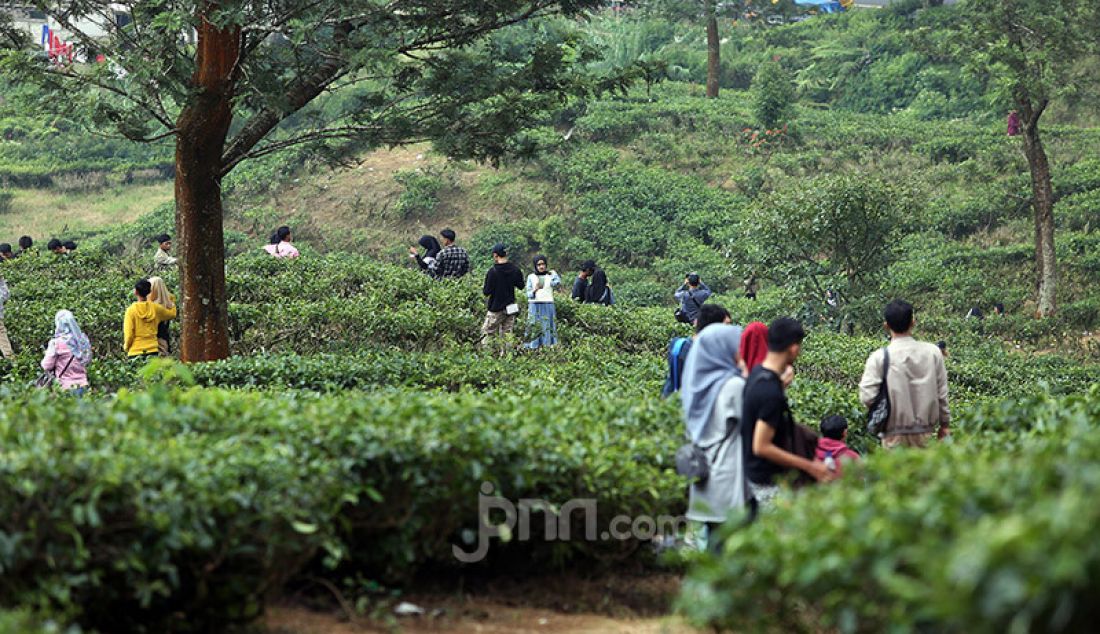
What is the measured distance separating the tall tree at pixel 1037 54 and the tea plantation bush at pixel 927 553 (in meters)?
18.2

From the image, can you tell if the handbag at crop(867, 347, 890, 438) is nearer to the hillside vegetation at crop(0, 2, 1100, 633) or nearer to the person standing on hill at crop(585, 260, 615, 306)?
the hillside vegetation at crop(0, 2, 1100, 633)

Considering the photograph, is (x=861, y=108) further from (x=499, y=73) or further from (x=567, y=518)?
(x=567, y=518)

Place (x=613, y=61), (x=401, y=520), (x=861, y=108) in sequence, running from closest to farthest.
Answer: (x=401, y=520)
(x=861, y=108)
(x=613, y=61)

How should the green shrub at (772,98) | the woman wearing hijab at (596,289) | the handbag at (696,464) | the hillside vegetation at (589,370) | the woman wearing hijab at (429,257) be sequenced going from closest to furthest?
the hillside vegetation at (589,370)
the handbag at (696,464)
the woman wearing hijab at (429,257)
the woman wearing hijab at (596,289)
the green shrub at (772,98)

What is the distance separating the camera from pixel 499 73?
1228 centimetres

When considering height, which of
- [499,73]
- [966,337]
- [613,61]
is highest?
[613,61]

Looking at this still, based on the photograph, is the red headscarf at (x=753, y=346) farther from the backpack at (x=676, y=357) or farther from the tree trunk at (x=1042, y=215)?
the tree trunk at (x=1042, y=215)

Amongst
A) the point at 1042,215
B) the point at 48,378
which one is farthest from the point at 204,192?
the point at 1042,215

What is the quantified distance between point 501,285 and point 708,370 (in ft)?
26.6

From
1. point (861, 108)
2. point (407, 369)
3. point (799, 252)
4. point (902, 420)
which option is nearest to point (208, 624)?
point (902, 420)

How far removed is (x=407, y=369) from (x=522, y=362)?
5.04ft

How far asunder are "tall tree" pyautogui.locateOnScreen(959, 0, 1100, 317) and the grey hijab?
1695 cm

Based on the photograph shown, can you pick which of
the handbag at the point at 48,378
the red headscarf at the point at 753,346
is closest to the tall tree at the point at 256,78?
the handbag at the point at 48,378

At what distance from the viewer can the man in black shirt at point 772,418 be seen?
211 inches
